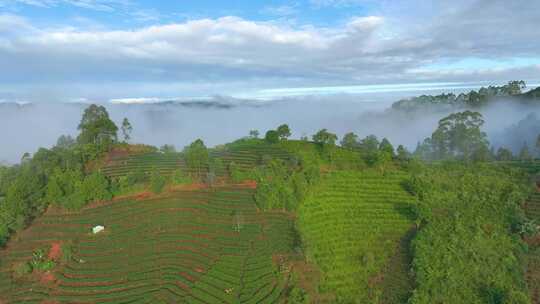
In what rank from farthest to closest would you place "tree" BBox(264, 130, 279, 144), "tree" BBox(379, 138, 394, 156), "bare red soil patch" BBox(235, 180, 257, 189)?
"tree" BBox(264, 130, 279, 144), "tree" BBox(379, 138, 394, 156), "bare red soil patch" BBox(235, 180, 257, 189)

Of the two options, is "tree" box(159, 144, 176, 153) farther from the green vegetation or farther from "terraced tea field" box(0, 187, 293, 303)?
the green vegetation

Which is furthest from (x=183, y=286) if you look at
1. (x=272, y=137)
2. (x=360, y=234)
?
(x=272, y=137)

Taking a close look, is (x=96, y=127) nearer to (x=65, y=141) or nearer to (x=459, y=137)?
(x=65, y=141)

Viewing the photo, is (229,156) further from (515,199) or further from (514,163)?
(514,163)

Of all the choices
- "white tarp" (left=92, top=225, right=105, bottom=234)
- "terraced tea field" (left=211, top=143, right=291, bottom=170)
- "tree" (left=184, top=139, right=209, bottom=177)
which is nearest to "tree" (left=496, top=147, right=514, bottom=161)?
"terraced tea field" (left=211, top=143, right=291, bottom=170)

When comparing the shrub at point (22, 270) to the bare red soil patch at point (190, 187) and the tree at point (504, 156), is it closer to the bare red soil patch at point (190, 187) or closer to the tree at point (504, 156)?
the bare red soil patch at point (190, 187)
